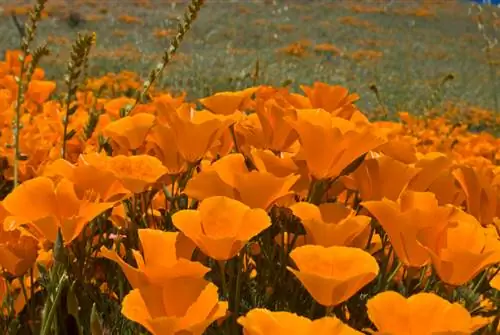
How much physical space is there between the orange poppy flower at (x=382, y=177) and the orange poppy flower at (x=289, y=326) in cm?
47

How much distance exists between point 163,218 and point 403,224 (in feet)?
1.79

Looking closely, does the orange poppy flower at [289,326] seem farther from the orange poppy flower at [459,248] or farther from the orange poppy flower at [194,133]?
the orange poppy flower at [194,133]

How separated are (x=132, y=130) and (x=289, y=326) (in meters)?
0.71

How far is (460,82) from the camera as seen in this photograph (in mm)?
19875

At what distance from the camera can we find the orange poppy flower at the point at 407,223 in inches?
36.8

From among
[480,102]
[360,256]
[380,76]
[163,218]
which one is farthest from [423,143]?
[380,76]

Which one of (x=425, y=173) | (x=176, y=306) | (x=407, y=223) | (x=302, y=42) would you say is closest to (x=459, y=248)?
(x=407, y=223)

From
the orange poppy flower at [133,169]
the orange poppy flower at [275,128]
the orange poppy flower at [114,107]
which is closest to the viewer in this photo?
the orange poppy flower at [133,169]

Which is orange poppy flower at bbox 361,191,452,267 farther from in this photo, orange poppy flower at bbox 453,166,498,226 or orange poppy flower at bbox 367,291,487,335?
orange poppy flower at bbox 453,166,498,226

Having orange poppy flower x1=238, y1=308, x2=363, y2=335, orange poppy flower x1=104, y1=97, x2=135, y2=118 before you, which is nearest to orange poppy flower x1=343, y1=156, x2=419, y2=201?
orange poppy flower x1=238, y1=308, x2=363, y2=335

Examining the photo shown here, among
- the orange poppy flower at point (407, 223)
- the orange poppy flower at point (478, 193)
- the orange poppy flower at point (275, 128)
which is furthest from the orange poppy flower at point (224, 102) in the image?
the orange poppy flower at point (407, 223)

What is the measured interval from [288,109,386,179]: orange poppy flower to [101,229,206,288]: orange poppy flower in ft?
0.91

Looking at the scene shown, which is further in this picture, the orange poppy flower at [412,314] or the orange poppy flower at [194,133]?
the orange poppy flower at [194,133]

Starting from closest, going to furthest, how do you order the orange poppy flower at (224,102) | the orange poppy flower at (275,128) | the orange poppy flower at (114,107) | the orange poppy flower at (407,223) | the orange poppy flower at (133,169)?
the orange poppy flower at (407,223), the orange poppy flower at (133,169), the orange poppy flower at (275,128), the orange poppy flower at (224,102), the orange poppy flower at (114,107)
